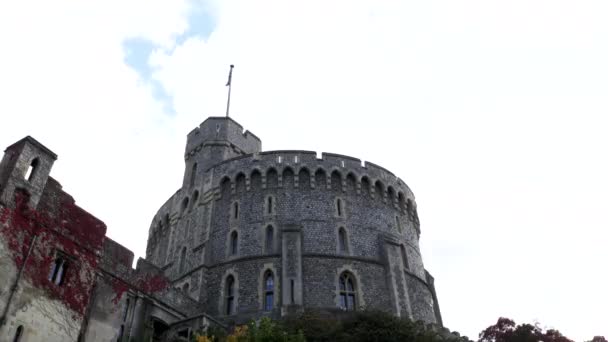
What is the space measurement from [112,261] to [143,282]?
187 cm

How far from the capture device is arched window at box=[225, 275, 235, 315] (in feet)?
89.0

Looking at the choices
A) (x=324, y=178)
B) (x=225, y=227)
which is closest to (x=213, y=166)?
(x=225, y=227)

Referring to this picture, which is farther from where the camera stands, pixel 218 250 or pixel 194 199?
pixel 194 199

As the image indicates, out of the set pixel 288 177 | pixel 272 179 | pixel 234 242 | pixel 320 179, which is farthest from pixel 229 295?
pixel 320 179

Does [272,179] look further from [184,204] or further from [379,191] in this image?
[379,191]

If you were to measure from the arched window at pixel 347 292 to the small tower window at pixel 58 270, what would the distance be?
44.3 feet

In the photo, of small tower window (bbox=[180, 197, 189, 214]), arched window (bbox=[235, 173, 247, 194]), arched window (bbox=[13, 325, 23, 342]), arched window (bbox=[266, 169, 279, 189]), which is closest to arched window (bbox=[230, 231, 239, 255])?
arched window (bbox=[235, 173, 247, 194])

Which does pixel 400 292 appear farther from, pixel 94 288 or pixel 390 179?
pixel 94 288

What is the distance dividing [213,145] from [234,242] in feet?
27.6

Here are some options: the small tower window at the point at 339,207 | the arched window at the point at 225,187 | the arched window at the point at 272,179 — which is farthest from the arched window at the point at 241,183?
the small tower window at the point at 339,207

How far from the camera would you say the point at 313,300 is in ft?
86.8

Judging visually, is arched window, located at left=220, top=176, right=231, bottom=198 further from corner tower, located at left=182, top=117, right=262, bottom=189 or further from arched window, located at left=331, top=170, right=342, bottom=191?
arched window, located at left=331, top=170, right=342, bottom=191

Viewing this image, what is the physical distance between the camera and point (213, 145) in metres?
35.5

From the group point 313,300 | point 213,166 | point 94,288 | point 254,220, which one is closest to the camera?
point 94,288
